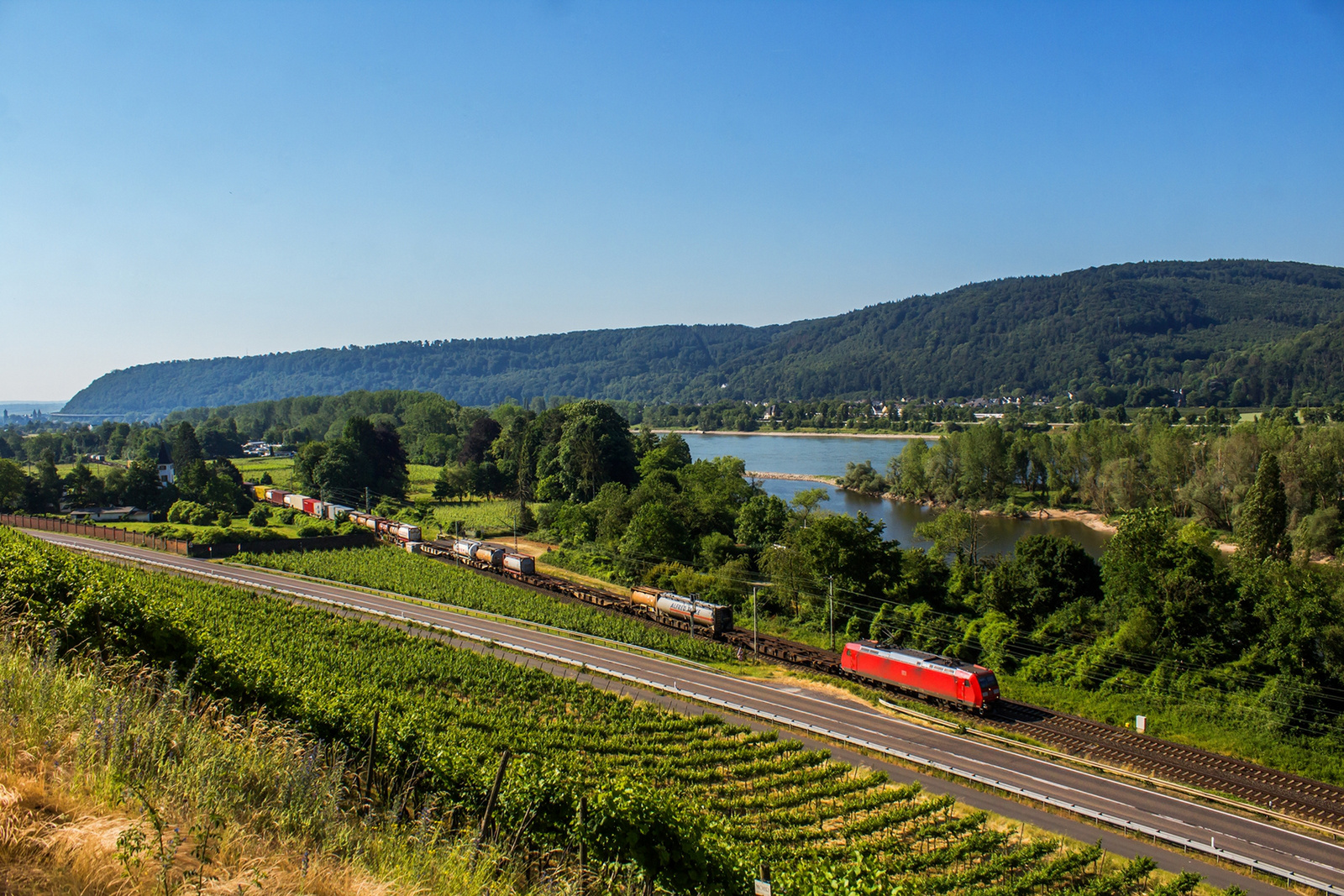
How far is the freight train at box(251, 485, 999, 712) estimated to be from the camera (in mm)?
29656

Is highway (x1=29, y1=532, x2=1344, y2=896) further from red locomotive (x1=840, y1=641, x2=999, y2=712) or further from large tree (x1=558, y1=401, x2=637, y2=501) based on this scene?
large tree (x1=558, y1=401, x2=637, y2=501)

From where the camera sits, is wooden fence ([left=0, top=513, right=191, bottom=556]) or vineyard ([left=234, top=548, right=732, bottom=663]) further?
wooden fence ([left=0, top=513, right=191, bottom=556])

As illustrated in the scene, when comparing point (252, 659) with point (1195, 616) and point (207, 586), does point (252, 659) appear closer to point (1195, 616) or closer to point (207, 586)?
Result: point (207, 586)

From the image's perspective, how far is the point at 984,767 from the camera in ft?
79.4

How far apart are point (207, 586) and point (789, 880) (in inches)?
1523

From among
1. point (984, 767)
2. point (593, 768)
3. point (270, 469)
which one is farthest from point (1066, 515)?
point (270, 469)

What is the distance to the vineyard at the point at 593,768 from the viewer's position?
11578mm

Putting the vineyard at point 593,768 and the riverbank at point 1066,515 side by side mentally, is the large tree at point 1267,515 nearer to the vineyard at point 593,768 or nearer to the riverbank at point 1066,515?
the riverbank at point 1066,515

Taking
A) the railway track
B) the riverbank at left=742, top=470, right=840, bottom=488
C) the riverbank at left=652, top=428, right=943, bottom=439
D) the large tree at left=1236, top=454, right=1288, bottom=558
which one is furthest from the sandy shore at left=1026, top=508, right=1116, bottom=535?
the riverbank at left=652, top=428, right=943, bottom=439

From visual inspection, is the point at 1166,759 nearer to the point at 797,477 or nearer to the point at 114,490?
the point at 114,490

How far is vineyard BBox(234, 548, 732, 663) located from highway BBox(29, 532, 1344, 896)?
2.10 meters

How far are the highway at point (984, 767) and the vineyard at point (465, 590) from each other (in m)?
2.10

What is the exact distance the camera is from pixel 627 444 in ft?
256

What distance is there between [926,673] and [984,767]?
6269 millimetres
